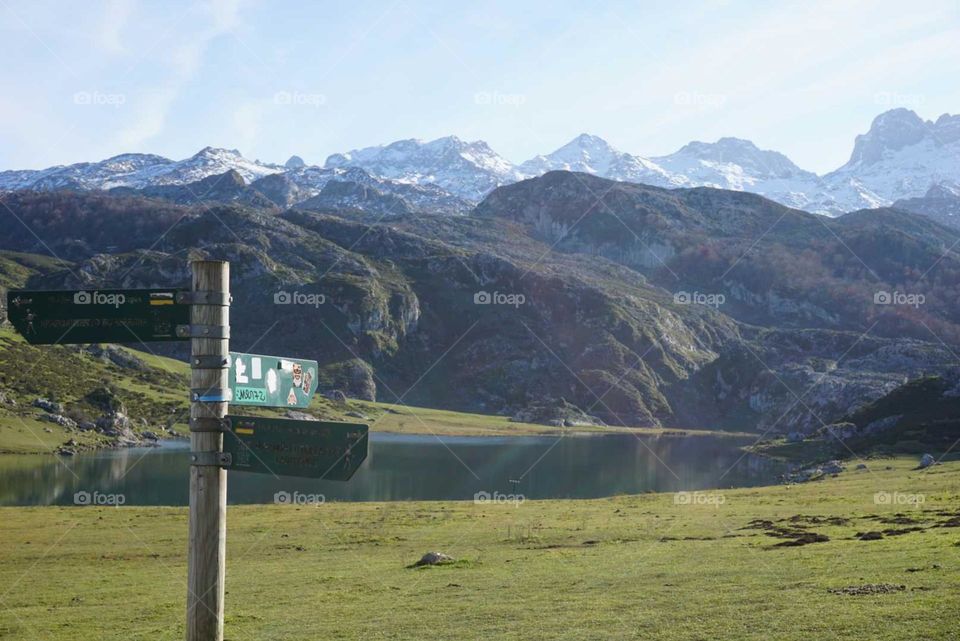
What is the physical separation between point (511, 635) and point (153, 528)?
128 feet

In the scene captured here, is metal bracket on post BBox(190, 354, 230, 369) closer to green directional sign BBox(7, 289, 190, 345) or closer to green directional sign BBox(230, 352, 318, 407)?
green directional sign BBox(230, 352, 318, 407)

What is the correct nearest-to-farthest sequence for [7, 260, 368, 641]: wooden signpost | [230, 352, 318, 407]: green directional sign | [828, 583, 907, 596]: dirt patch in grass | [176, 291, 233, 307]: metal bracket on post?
1. [7, 260, 368, 641]: wooden signpost
2. [176, 291, 233, 307]: metal bracket on post
3. [230, 352, 318, 407]: green directional sign
4. [828, 583, 907, 596]: dirt patch in grass

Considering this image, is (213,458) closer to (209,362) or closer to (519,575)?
(209,362)

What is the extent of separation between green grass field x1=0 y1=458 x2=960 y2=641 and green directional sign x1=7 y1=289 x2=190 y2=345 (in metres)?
13.2

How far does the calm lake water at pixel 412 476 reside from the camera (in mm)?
95312

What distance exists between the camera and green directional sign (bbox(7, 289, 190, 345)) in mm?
9367

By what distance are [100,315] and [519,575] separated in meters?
23.7

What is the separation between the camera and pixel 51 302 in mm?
9422

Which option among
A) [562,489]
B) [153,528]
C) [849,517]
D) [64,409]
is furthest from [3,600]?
[64,409]

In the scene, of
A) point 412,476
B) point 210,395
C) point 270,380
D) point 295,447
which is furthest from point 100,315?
point 412,476

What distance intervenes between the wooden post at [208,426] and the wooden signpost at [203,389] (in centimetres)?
1

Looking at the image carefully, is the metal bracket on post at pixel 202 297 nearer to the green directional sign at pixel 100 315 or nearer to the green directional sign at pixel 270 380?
the green directional sign at pixel 100 315

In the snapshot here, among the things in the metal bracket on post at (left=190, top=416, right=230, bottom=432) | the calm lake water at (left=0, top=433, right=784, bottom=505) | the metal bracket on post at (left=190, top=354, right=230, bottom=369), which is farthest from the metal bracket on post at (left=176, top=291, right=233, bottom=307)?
the calm lake water at (left=0, top=433, right=784, bottom=505)

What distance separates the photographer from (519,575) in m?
30.3
